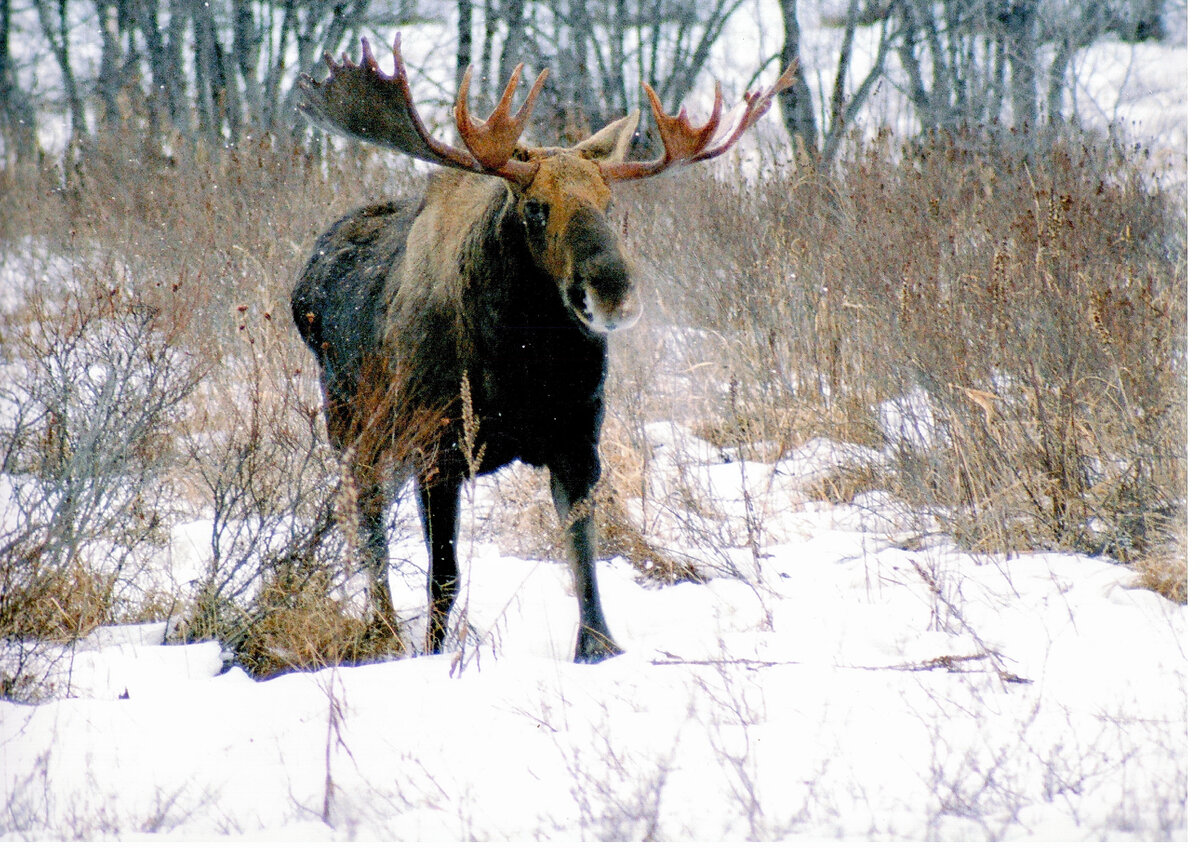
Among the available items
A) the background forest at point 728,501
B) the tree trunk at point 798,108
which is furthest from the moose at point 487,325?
the tree trunk at point 798,108

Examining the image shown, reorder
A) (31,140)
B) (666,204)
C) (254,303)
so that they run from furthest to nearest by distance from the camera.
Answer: (31,140) → (666,204) → (254,303)

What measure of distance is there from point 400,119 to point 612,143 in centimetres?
86

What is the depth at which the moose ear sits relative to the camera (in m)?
3.96

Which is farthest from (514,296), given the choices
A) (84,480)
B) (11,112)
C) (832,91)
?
(11,112)

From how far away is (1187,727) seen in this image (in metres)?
2.65

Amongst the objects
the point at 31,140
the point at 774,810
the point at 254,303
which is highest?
the point at 31,140

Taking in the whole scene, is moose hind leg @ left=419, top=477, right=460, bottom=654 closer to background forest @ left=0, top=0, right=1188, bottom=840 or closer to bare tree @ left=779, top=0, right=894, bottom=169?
background forest @ left=0, top=0, right=1188, bottom=840

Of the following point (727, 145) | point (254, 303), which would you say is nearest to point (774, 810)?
point (727, 145)

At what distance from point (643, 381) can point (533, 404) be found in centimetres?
262

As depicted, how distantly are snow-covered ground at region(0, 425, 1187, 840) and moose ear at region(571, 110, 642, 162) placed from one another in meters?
1.69

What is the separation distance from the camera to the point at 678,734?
2.61 metres

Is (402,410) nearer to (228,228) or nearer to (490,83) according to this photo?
(228,228)

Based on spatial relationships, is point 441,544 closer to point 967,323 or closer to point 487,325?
point 487,325

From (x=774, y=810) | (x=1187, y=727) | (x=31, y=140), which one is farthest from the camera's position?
(x=31, y=140)
